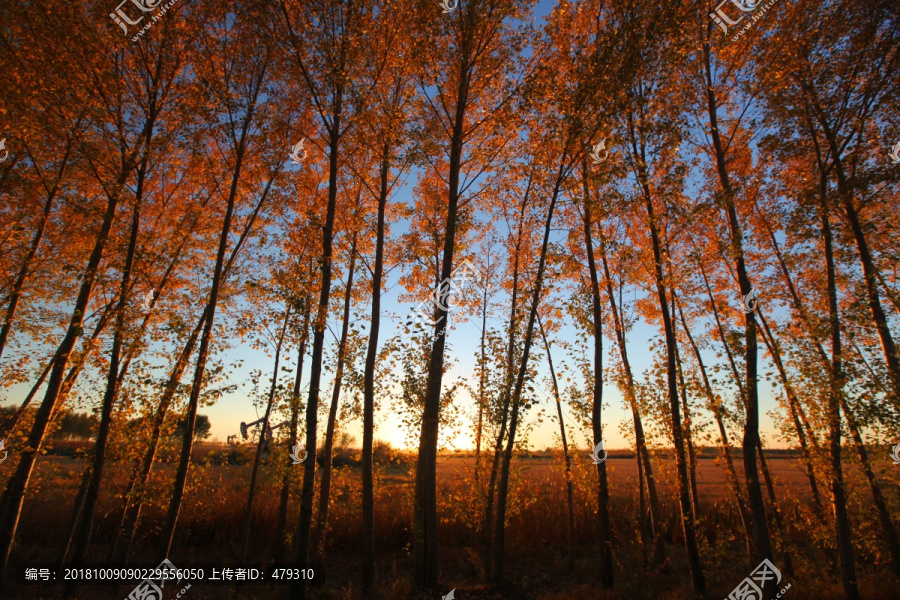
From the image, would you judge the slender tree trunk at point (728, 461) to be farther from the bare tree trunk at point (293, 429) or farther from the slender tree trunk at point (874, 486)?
the bare tree trunk at point (293, 429)

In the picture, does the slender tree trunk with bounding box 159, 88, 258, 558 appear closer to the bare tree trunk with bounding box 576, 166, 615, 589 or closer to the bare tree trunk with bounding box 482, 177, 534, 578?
the bare tree trunk with bounding box 482, 177, 534, 578

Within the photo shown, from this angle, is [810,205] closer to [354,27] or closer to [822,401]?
[822,401]

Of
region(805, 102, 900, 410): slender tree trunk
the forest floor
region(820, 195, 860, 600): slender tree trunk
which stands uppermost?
region(805, 102, 900, 410): slender tree trunk

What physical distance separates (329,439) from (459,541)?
9.76 m

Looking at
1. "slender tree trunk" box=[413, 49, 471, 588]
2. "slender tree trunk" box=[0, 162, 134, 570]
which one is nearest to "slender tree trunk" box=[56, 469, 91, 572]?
"slender tree trunk" box=[0, 162, 134, 570]

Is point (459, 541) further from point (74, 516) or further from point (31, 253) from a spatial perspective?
point (31, 253)

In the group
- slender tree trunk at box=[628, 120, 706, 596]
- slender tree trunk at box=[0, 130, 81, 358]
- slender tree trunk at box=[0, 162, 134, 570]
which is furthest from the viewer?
slender tree trunk at box=[0, 130, 81, 358]

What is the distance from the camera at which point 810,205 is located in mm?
11711

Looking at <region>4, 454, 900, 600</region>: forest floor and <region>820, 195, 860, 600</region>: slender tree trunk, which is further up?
<region>820, 195, 860, 600</region>: slender tree trunk

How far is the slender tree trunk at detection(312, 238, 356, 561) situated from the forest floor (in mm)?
981

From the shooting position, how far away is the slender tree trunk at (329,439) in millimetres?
12930

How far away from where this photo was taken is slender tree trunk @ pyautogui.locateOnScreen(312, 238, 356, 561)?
1293 cm

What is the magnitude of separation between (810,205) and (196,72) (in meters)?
17.9

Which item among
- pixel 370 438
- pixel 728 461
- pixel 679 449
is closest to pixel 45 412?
pixel 370 438
